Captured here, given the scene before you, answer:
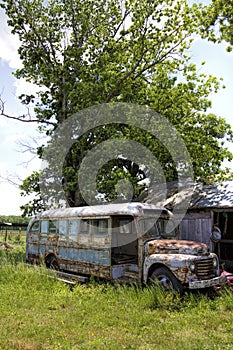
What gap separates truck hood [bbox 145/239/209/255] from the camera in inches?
358

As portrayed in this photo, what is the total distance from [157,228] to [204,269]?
2.18 meters

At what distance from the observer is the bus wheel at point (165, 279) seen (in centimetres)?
865

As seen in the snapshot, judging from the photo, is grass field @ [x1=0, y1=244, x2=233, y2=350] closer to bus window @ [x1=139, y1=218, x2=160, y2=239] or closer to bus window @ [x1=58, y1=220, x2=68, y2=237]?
bus window @ [x1=139, y1=218, x2=160, y2=239]

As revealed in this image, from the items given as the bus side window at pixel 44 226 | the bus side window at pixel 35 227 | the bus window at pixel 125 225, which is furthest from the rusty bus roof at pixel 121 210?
the bus side window at pixel 35 227

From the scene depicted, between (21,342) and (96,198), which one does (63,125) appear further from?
(21,342)

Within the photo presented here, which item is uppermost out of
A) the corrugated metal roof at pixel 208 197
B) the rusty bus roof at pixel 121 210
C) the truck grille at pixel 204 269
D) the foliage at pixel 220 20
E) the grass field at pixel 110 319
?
the foliage at pixel 220 20

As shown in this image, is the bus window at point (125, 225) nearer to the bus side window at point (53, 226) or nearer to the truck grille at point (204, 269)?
the truck grille at point (204, 269)

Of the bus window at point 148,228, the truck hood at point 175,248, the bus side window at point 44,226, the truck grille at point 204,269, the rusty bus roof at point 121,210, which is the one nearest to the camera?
the truck grille at point 204,269

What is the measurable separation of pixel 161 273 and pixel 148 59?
15105mm

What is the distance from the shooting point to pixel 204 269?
29.2ft

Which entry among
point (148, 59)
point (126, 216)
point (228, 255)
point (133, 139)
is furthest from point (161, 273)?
point (148, 59)

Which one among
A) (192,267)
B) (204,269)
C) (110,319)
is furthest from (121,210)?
(110,319)

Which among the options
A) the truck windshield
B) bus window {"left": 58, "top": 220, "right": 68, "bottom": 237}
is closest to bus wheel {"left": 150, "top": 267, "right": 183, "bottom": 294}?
the truck windshield

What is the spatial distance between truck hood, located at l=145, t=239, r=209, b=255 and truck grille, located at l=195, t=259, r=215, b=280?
254 mm
